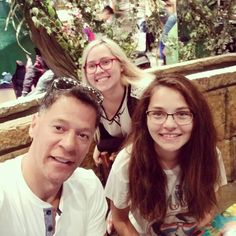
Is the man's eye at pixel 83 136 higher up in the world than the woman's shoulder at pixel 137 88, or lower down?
lower down

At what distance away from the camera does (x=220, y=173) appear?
82.7 inches

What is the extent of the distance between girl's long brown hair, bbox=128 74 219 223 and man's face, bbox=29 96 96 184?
0.65 metres

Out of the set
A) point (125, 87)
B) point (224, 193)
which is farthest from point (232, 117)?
point (125, 87)

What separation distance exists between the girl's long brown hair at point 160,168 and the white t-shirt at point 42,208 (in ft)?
1.42

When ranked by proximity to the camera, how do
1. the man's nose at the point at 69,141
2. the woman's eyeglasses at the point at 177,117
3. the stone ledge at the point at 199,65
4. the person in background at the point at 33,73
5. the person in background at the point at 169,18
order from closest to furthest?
the man's nose at the point at 69,141, the woman's eyeglasses at the point at 177,117, the stone ledge at the point at 199,65, the person in background at the point at 33,73, the person in background at the point at 169,18

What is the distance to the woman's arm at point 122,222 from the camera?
6.65 feet

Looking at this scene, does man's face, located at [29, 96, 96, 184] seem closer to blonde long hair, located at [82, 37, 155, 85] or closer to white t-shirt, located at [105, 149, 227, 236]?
white t-shirt, located at [105, 149, 227, 236]

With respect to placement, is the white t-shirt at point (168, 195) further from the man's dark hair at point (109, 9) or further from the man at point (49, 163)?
the man's dark hair at point (109, 9)

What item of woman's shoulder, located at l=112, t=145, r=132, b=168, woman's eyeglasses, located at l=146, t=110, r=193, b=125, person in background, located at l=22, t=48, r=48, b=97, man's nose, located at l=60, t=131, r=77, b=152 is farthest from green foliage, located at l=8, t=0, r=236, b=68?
man's nose, located at l=60, t=131, r=77, b=152

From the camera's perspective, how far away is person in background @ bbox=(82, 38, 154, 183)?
252 cm

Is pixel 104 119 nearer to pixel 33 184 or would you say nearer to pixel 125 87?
pixel 125 87

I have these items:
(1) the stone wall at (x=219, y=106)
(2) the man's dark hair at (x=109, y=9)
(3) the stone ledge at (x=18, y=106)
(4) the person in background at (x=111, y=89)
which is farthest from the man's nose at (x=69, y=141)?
(2) the man's dark hair at (x=109, y=9)

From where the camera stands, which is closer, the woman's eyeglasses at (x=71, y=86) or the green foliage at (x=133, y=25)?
the woman's eyeglasses at (x=71, y=86)

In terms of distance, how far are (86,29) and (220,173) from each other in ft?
6.59
